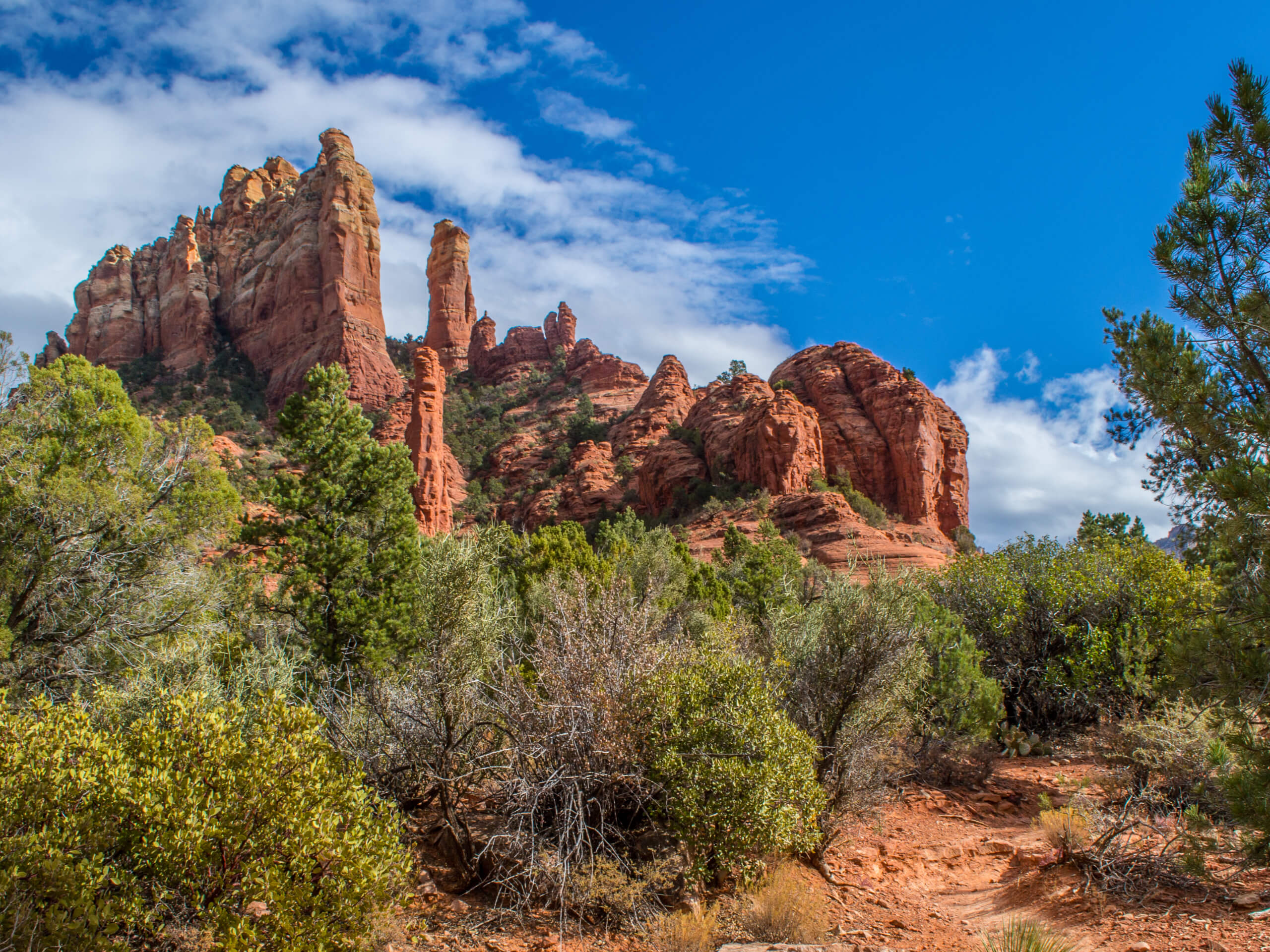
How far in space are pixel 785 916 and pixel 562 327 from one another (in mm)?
82455

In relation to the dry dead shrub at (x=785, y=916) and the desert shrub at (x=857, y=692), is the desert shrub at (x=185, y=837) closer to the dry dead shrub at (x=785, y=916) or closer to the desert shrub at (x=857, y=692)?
the dry dead shrub at (x=785, y=916)

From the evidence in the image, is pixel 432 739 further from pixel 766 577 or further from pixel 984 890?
pixel 766 577

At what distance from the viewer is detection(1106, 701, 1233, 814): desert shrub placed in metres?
7.26

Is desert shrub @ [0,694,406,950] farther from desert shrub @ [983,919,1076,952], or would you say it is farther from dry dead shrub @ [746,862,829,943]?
desert shrub @ [983,919,1076,952]

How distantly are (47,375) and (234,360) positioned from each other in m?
55.9

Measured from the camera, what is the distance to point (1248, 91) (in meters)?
6.09

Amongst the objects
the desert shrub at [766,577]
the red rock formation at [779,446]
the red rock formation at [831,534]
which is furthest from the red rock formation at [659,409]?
the desert shrub at [766,577]

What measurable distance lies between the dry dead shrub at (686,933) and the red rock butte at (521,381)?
2665cm

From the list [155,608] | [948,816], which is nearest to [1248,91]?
[948,816]

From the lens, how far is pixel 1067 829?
7.09 meters

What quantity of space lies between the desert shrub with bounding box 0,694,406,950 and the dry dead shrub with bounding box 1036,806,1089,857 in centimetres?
665

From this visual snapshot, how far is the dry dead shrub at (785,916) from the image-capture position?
6020 millimetres

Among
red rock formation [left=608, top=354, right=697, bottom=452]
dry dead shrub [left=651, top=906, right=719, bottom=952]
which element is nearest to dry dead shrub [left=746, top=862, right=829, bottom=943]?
dry dead shrub [left=651, top=906, right=719, bottom=952]

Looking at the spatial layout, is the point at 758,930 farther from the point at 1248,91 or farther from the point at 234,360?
the point at 234,360
